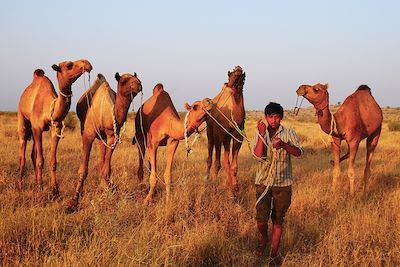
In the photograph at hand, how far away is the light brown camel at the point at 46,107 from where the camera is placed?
686 cm

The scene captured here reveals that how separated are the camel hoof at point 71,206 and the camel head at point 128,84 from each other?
1.96 meters

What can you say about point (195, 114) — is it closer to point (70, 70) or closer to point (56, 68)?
point (70, 70)

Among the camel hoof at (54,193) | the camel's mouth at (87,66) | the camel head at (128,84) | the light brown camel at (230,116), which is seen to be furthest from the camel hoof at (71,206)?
the light brown camel at (230,116)

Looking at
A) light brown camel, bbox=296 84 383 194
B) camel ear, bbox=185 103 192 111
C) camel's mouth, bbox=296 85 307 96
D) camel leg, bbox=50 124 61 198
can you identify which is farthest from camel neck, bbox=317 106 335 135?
camel leg, bbox=50 124 61 198

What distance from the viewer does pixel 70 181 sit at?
8.67 metres

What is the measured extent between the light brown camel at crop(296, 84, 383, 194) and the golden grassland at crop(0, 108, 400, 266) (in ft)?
2.46

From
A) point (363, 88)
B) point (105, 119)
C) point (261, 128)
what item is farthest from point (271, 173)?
point (363, 88)

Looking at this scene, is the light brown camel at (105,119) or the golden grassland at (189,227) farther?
the light brown camel at (105,119)

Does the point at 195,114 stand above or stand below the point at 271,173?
above

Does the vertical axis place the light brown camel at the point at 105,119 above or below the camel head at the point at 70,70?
below

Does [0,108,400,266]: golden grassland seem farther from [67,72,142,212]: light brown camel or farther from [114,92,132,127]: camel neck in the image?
[114,92,132,127]: camel neck

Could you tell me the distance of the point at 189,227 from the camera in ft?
19.2

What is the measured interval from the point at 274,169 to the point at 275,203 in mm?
428

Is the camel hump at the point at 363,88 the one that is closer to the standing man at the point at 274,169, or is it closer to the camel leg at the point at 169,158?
the camel leg at the point at 169,158
